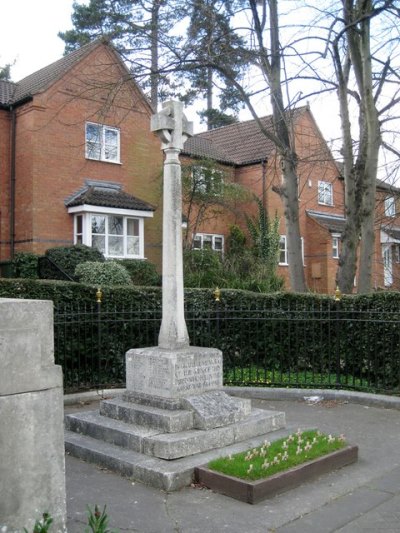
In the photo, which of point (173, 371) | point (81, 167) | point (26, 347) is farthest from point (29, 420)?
point (81, 167)

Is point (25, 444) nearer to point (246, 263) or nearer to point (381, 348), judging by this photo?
point (381, 348)

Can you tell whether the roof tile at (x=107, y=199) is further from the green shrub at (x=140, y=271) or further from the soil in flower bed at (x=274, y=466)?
the soil in flower bed at (x=274, y=466)

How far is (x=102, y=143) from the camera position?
2100cm

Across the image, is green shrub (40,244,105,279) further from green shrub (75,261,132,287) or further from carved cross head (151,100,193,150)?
carved cross head (151,100,193,150)

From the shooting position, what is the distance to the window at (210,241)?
958 inches

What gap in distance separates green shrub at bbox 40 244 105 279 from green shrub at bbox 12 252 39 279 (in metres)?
0.31

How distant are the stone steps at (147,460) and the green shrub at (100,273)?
1031 centimetres

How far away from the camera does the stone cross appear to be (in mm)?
6520

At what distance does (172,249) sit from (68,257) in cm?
1168

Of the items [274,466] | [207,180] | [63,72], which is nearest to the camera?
[274,466]

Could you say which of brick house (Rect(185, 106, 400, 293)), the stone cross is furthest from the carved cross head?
brick house (Rect(185, 106, 400, 293))

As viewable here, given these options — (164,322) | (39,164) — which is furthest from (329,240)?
(164,322)

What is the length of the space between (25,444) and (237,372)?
289 inches

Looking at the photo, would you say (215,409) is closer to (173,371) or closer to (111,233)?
(173,371)
